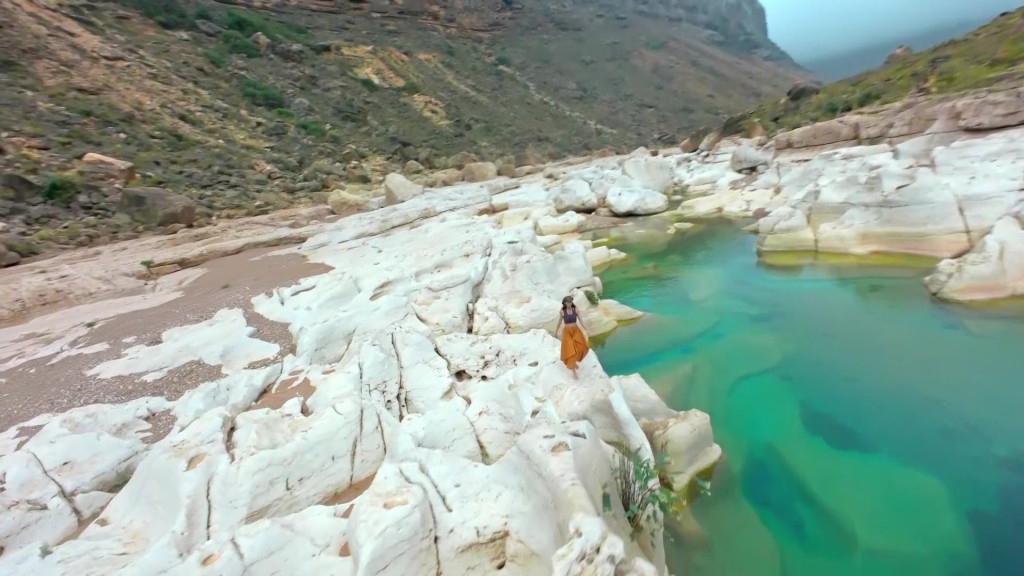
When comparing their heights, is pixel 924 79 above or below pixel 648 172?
above

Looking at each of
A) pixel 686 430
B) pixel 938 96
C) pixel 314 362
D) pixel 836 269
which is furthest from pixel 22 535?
pixel 938 96

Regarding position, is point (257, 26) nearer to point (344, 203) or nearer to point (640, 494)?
point (344, 203)

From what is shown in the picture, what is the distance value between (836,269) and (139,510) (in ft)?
40.6

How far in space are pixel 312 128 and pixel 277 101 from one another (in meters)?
3.34

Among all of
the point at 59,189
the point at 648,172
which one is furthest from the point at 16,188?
the point at 648,172

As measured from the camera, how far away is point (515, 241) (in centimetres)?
1058

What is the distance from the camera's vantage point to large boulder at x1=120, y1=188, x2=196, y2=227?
49.7 ft

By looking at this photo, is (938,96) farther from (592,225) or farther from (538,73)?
(538,73)

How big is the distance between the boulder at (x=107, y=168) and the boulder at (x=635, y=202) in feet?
54.0

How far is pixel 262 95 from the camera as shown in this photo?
26.9 metres

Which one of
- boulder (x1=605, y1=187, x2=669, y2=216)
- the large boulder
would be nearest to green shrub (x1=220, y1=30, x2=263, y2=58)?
the large boulder

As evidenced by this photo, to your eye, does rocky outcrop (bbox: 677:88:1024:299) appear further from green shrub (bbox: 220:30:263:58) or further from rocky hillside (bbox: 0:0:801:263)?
green shrub (bbox: 220:30:263:58)

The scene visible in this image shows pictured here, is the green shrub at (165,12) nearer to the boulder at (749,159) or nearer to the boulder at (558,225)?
the boulder at (558,225)

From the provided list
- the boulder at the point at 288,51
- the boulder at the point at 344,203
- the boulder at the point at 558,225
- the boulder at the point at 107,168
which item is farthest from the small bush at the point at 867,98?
the boulder at the point at 288,51
